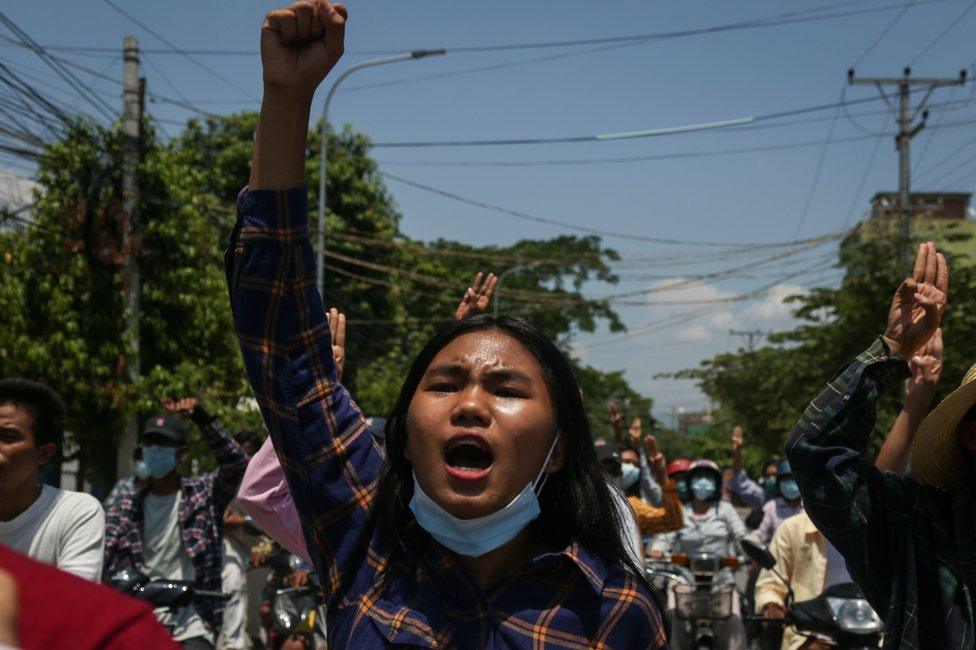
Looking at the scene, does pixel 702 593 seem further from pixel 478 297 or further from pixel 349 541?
pixel 349 541

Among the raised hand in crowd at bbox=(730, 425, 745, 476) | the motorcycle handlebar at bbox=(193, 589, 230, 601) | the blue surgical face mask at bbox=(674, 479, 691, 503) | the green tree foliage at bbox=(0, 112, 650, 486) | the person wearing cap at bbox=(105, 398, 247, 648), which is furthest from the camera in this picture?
the green tree foliage at bbox=(0, 112, 650, 486)

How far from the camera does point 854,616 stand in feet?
18.8

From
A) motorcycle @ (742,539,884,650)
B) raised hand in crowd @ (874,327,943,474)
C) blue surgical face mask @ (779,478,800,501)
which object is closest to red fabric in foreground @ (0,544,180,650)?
raised hand in crowd @ (874,327,943,474)

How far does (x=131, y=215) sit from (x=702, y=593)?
8.61m

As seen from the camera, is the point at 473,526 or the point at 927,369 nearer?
the point at 473,526

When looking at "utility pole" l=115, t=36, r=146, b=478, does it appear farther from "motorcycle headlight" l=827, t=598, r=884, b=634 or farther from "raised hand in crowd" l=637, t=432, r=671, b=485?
"motorcycle headlight" l=827, t=598, r=884, b=634

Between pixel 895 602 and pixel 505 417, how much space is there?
3.63 feet

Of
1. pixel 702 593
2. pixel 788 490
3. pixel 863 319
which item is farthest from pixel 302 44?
pixel 863 319

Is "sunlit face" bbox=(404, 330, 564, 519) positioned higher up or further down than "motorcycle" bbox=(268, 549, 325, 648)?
higher up

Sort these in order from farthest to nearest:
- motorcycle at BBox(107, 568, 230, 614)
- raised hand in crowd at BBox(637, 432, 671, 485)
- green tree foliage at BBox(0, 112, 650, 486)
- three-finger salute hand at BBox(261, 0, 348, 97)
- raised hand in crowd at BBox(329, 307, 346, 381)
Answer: green tree foliage at BBox(0, 112, 650, 486) → raised hand in crowd at BBox(637, 432, 671, 485) → motorcycle at BBox(107, 568, 230, 614) → raised hand in crowd at BBox(329, 307, 346, 381) → three-finger salute hand at BBox(261, 0, 348, 97)

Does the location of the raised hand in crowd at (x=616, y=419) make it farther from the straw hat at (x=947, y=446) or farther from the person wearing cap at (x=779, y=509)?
the straw hat at (x=947, y=446)

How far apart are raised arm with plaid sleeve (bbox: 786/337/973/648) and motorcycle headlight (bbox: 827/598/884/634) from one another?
Answer: 113 inches

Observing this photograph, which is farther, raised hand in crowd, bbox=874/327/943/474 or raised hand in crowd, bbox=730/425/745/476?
raised hand in crowd, bbox=730/425/745/476

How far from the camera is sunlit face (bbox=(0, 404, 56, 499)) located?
4.55 m
